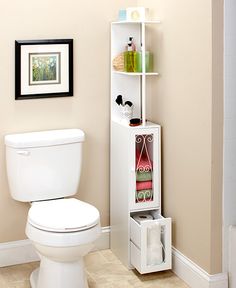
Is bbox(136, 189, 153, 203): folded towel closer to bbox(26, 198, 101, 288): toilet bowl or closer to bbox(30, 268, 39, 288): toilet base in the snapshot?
bbox(26, 198, 101, 288): toilet bowl

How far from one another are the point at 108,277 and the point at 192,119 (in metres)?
1.04

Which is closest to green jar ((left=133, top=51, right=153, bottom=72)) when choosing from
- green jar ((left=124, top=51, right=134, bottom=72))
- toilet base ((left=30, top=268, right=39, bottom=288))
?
green jar ((left=124, top=51, right=134, bottom=72))

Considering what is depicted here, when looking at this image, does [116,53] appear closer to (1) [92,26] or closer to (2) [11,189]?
(1) [92,26]

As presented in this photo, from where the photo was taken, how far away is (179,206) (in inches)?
123

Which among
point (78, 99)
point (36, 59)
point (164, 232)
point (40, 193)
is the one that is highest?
point (36, 59)

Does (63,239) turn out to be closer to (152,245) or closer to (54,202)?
(54,202)

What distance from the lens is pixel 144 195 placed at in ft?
10.7

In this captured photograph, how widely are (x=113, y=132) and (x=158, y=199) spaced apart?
50cm

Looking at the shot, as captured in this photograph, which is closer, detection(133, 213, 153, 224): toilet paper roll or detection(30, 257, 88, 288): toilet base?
detection(30, 257, 88, 288): toilet base

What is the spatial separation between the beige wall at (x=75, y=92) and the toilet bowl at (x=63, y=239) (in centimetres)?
51

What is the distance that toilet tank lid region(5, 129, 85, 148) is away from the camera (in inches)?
121

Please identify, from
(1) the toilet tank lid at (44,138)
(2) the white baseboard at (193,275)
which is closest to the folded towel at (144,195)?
(2) the white baseboard at (193,275)

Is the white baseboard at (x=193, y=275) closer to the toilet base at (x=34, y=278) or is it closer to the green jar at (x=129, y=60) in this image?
the toilet base at (x=34, y=278)

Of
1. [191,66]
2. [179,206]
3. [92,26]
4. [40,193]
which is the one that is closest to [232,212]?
[179,206]
